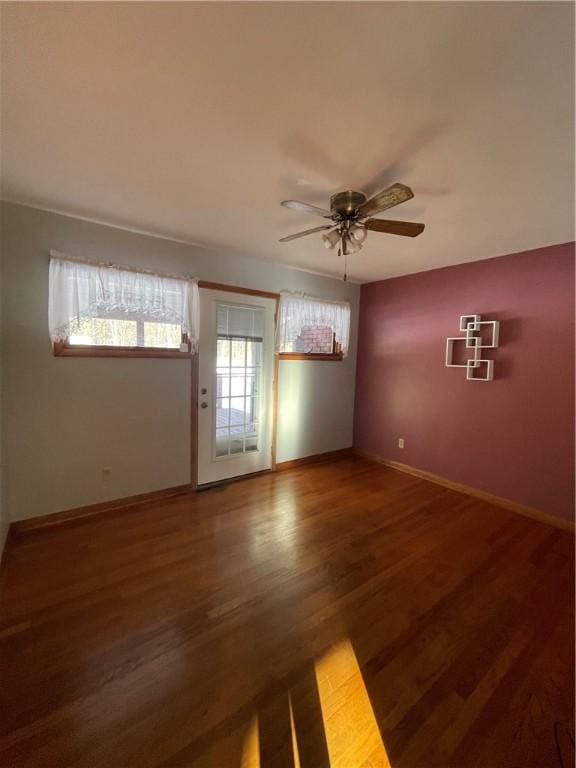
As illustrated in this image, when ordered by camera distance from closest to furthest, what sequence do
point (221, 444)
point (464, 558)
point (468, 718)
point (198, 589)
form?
point (468, 718)
point (198, 589)
point (464, 558)
point (221, 444)

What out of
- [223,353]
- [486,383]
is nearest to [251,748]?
[223,353]

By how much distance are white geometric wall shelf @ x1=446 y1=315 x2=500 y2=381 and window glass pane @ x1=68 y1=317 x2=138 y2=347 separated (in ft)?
10.5

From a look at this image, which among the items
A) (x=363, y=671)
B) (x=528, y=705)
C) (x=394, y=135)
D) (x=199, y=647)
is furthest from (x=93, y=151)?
(x=528, y=705)

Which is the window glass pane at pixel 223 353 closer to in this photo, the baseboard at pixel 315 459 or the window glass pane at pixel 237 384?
the window glass pane at pixel 237 384

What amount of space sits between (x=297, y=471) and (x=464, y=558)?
198cm

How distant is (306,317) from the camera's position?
3.71m

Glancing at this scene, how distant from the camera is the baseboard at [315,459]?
3.81 metres

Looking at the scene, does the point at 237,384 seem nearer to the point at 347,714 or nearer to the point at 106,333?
the point at 106,333

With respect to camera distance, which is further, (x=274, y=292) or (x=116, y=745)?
(x=274, y=292)

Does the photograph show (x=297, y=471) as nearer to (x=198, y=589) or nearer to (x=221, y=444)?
(x=221, y=444)

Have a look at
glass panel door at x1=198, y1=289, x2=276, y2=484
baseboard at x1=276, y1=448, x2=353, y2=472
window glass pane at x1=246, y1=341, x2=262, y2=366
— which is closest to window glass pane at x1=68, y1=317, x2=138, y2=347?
glass panel door at x1=198, y1=289, x2=276, y2=484

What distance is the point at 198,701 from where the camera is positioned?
1.24 metres

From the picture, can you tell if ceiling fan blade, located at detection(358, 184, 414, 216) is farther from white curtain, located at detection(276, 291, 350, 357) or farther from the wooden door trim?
white curtain, located at detection(276, 291, 350, 357)

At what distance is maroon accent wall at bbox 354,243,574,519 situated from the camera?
2.66 meters
